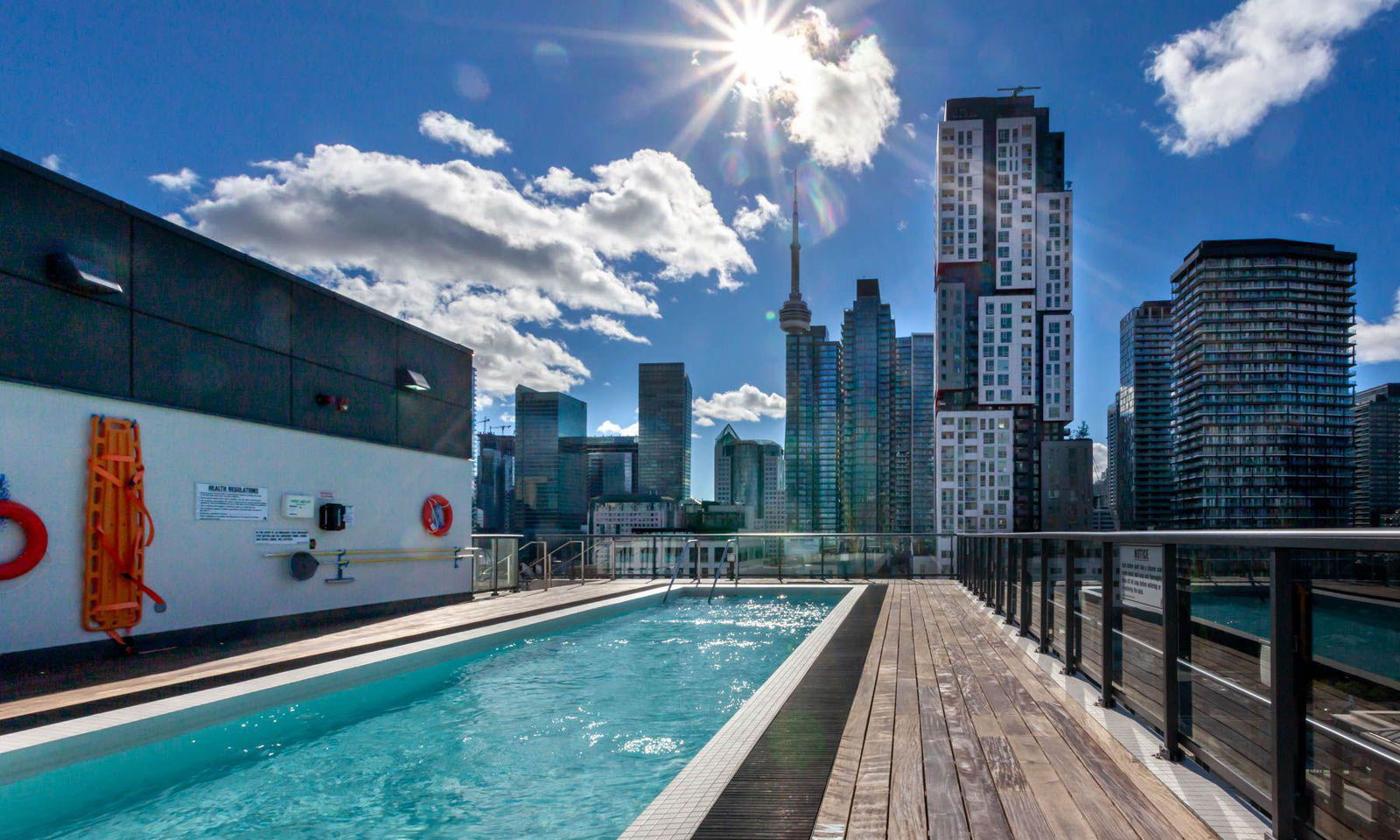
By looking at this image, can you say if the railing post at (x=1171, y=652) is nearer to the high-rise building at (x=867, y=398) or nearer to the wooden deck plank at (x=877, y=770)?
the wooden deck plank at (x=877, y=770)

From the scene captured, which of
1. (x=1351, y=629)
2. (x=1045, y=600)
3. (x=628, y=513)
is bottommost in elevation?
(x=628, y=513)

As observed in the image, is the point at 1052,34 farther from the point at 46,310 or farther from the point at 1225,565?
the point at 46,310

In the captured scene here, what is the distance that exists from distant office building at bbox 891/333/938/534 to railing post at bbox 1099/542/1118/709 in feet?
369

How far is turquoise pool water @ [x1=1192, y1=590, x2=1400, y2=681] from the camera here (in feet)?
4.77

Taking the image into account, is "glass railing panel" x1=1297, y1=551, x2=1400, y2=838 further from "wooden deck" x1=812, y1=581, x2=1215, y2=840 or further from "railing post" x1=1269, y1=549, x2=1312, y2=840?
"wooden deck" x1=812, y1=581, x2=1215, y2=840

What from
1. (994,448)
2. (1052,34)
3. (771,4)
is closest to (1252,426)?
(994,448)

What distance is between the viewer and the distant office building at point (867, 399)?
123875mm

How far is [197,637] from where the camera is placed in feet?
21.1

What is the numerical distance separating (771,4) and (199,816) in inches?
503

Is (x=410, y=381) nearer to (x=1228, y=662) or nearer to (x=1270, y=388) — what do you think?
(x=1228, y=662)

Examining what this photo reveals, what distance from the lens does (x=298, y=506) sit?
7672 millimetres

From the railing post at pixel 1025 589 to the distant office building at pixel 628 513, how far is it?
108m

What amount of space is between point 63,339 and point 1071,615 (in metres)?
7.49

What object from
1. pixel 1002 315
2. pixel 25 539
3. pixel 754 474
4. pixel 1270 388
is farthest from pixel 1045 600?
pixel 754 474
